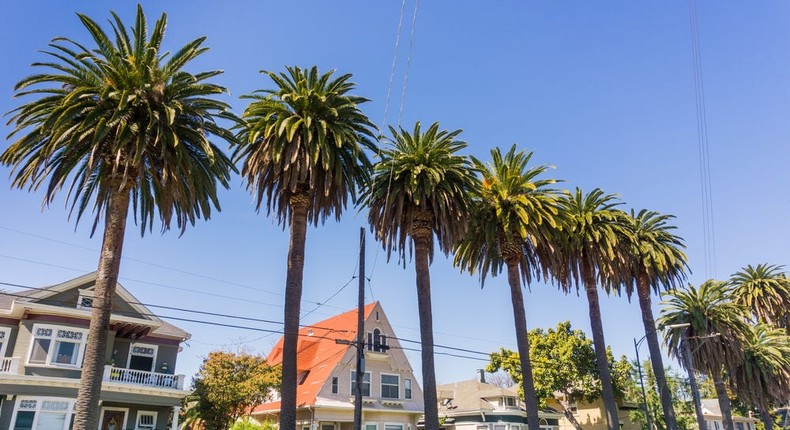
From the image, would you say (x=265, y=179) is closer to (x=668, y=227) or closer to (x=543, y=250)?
(x=543, y=250)

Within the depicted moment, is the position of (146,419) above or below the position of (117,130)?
below

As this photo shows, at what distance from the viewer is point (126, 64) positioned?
68.5 feet

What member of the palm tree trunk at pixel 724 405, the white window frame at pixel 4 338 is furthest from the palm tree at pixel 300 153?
the palm tree trunk at pixel 724 405

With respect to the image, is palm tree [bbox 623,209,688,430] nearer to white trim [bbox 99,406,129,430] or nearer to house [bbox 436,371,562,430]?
house [bbox 436,371,562,430]

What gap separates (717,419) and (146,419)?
7721 cm

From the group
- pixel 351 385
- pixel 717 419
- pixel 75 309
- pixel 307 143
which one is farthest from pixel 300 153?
pixel 717 419

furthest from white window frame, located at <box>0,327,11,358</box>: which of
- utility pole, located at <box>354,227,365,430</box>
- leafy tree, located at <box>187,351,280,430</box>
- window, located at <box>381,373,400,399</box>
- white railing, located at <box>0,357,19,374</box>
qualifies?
window, located at <box>381,373,400,399</box>

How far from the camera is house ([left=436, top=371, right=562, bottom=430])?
4869 centimetres

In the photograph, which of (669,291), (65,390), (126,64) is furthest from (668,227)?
(65,390)

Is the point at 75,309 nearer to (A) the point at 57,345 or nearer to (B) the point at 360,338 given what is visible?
(A) the point at 57,345

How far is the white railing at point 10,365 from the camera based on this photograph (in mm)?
28734

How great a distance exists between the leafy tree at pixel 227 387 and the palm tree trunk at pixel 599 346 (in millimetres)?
22995

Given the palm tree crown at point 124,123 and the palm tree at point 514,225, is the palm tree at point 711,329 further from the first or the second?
the palm tree crown at point 124,123

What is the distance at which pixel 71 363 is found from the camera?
30688mm
